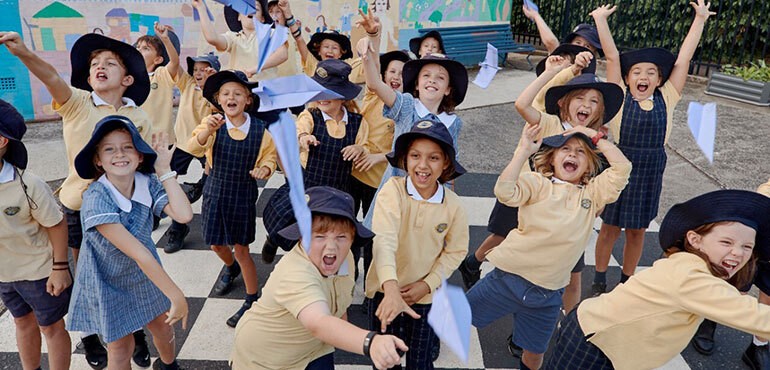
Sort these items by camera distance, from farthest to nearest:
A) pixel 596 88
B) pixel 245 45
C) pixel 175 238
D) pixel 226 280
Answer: pixel 245 45 → pixel 175 238 → pixel 226 280 → pixel 596 88

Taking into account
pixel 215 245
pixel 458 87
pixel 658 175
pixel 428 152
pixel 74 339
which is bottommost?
pixel 74 339

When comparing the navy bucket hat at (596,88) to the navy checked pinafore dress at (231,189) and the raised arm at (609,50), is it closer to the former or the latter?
the raised arm at (609,50)

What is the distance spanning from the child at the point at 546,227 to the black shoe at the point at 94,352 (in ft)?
5.55

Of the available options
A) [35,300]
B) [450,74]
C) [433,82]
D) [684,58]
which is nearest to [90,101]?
[35,300]

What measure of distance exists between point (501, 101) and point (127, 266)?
6.12 m

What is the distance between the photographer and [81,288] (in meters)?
2.03

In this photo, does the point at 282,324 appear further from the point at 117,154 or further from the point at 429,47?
the point at 429,47

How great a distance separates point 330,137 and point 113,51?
3.57ft

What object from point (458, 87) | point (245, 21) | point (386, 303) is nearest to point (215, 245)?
point (386, 303)

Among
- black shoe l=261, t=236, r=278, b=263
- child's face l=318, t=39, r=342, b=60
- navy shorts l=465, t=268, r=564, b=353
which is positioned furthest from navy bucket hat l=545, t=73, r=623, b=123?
black shoe l=261, t=236, r=278, b=263

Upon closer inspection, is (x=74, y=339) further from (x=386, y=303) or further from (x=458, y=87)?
(x=458, y=87)

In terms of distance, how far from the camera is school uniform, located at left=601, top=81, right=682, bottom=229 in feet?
9.76

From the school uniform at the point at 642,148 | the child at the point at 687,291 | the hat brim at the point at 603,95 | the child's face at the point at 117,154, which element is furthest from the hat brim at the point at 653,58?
the child's face at the point at 117,154

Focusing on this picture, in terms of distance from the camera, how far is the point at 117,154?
1973 millimetres
